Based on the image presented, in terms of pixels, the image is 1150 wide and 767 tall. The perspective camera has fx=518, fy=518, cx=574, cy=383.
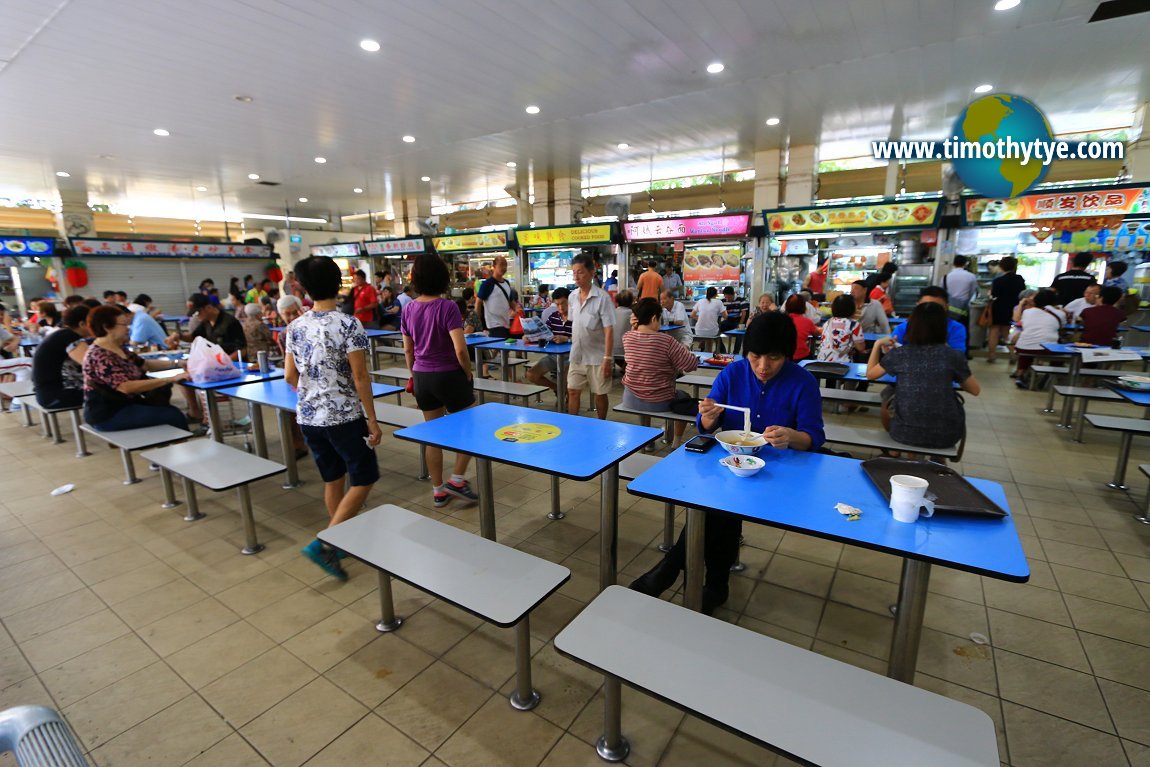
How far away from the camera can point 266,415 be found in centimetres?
590

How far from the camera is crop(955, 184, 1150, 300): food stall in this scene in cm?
682

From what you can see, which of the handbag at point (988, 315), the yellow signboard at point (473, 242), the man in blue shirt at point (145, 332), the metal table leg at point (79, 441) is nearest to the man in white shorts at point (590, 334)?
the metal table leg at point (79, 441)

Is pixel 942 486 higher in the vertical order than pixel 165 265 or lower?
lower

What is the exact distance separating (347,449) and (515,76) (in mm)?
4493

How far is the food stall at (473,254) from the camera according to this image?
11602 mm

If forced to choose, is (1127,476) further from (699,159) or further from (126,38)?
(126,38)

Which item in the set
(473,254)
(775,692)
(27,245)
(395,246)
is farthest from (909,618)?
(27,245)

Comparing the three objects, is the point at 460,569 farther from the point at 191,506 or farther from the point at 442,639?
the point at 191,506

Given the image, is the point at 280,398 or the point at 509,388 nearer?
the point at 280,398

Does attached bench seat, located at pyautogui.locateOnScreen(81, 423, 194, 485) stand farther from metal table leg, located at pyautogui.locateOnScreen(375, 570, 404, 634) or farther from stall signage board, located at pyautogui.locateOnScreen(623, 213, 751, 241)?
stall signage board, located at pyautogui.locateOnScreen(623, 213, 751, 241)

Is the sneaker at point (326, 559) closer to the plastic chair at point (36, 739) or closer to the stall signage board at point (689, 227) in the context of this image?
the plastic chair at point (36, 739)

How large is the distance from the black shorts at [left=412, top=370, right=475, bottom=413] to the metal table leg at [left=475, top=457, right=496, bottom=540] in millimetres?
787

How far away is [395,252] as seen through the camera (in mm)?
13414

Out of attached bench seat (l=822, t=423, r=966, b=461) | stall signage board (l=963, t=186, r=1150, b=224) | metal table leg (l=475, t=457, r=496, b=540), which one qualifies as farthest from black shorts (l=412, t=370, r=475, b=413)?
stall signage board (l=963, t=186, r=1150, b=224)
